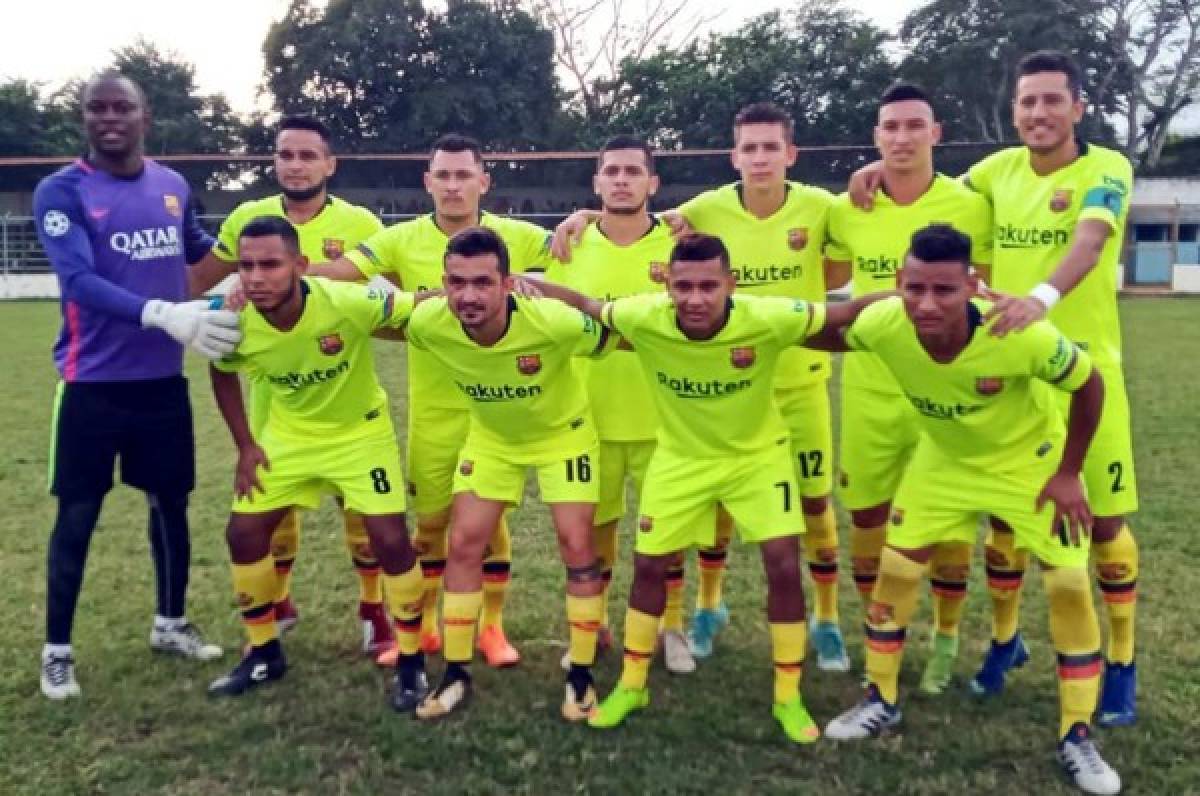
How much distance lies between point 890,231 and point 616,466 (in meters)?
1.62

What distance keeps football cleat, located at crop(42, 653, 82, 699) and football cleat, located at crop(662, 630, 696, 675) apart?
258cm

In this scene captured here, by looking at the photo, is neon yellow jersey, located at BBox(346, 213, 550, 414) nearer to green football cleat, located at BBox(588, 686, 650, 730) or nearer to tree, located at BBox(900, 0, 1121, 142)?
green football cleat, located at BBox(588, 686, 650, 730)

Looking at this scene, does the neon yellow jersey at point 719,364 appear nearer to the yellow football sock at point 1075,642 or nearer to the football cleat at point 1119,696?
the yellow football sock at point 1075,642

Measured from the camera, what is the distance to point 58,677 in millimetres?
4703

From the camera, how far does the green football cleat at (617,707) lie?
4402mm

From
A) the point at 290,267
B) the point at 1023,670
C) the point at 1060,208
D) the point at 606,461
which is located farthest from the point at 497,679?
the point at 1060,208

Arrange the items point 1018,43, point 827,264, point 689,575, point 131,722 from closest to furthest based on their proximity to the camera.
Answer: point 131,722 → point 827,264 → point 689,575 → point 1018,43

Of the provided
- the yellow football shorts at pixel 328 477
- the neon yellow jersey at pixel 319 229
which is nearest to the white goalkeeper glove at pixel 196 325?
the yellow football shorts at pixel 328 477

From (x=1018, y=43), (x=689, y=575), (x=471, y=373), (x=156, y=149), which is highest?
(x=1018, y=43)

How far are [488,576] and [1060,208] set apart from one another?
3056mm

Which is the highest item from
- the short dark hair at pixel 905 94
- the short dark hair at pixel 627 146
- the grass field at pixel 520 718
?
the short dark hair at pixel 905 94

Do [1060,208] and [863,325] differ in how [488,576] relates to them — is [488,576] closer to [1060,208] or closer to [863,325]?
[863,325]

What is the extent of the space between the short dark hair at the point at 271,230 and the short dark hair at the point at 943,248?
2558 mm

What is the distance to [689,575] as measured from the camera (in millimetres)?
6469
